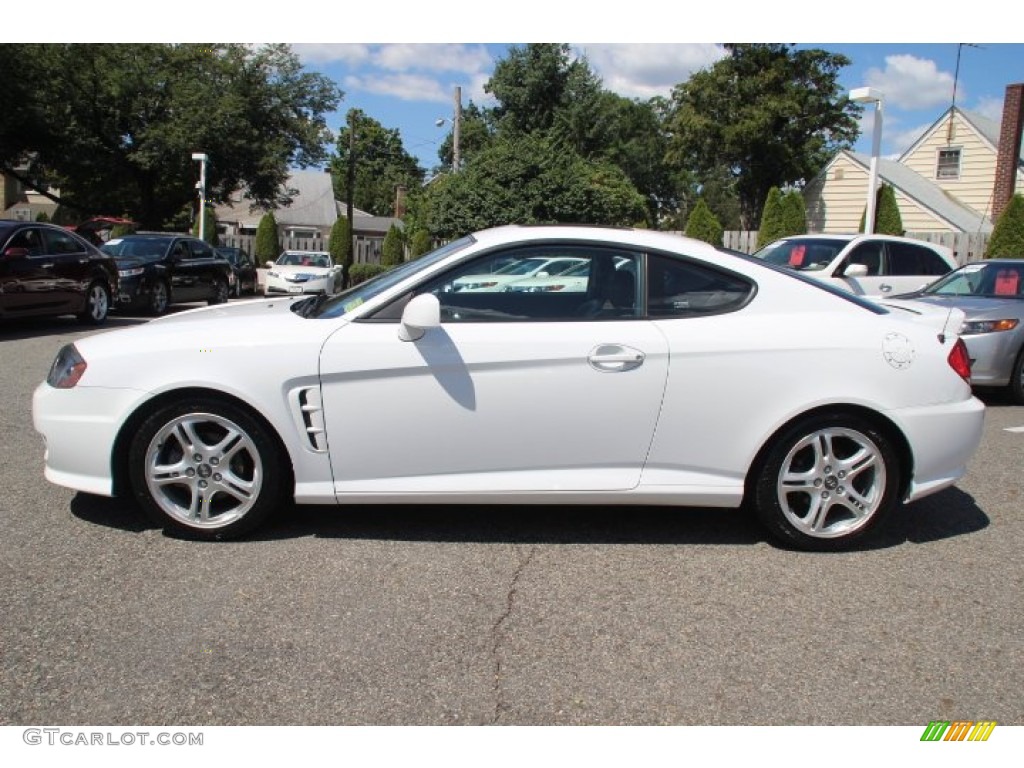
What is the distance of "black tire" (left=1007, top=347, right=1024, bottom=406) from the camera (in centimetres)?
865

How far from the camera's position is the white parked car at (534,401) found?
4047 millimetres

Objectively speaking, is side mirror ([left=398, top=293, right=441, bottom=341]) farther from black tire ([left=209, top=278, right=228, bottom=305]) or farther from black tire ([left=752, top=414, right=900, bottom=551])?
black tire ([left=209, top=278, right=228, bottom=305])

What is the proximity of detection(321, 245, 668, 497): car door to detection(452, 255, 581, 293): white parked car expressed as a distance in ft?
0.58

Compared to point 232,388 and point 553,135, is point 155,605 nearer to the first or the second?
point 232,388

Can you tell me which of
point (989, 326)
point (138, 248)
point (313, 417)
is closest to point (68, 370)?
point (313, 417)

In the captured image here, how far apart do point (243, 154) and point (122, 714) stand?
33.7m

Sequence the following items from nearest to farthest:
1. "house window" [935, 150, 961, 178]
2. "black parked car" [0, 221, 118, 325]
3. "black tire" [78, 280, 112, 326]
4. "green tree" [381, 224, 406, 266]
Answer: "black parked car" [0, 221, 118, 325], "black tire" [78, 280, 112, 326], "house window" [935, 150, 961, 178], "green tree" [381, 224, 406, 266]

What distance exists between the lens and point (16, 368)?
9086mm

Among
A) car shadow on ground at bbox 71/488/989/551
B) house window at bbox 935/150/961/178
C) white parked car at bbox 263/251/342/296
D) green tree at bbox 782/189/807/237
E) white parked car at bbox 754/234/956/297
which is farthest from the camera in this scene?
house window at bbox 935/150/961/178

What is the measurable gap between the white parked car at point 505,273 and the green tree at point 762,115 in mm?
37275

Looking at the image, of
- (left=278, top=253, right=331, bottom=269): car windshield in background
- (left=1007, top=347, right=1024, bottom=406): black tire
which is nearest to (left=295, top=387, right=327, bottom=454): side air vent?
(left=1007, top=347, right=1024, bottom=406): black tire

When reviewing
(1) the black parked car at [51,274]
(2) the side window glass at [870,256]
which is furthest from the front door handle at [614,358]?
(1) the black parked car at [51,274]
